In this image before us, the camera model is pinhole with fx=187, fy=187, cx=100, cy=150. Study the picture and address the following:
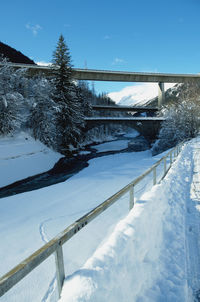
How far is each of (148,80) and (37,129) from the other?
33674mm

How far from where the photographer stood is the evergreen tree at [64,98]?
30531mm

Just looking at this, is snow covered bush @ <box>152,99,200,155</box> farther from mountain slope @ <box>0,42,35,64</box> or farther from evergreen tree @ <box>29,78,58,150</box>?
mountain slope @ <box>0,42,35,64</box>

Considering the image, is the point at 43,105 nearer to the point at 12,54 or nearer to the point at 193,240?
the point at 193,240

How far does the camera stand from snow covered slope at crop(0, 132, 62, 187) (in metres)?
16.8

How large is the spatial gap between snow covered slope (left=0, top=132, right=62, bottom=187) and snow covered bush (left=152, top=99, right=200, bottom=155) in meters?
17.1

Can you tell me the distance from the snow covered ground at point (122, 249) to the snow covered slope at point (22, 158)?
998cm

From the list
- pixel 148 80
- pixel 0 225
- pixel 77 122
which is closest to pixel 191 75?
pixel 148 80

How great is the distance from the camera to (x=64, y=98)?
3061cm

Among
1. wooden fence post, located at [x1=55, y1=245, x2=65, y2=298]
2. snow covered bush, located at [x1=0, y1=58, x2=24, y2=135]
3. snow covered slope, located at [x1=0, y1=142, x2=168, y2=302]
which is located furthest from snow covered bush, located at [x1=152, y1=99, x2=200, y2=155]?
wooden fence post, located at [x1=55, y1=245, x2=65, y2=298]

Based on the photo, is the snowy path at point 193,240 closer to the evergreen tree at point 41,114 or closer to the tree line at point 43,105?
the tree line at point 43,105

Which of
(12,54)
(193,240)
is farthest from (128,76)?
(12,54)

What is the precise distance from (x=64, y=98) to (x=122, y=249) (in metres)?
30.3

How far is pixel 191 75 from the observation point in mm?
48500

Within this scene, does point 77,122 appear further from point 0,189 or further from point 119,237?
point 119,237
